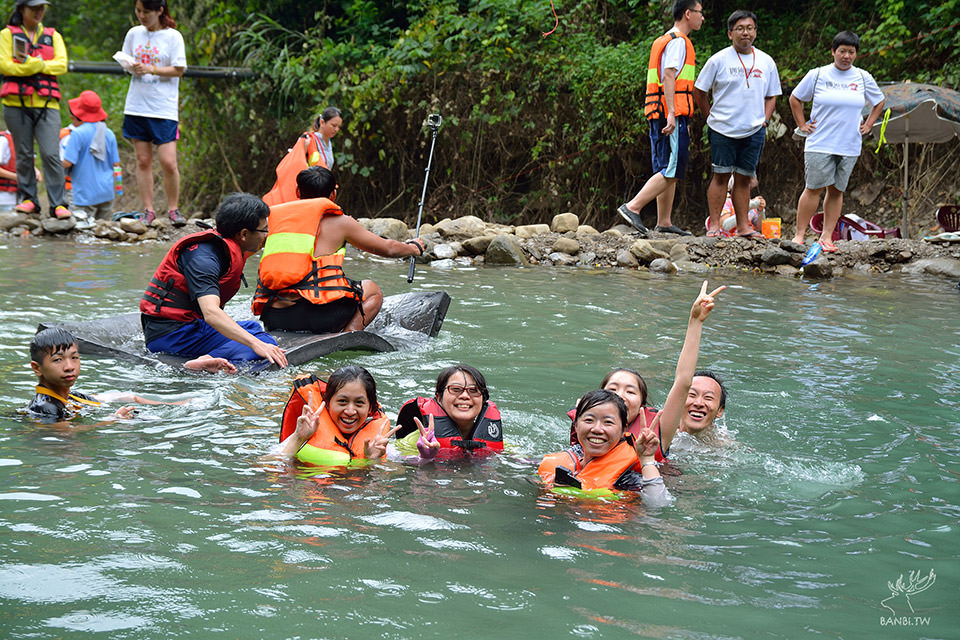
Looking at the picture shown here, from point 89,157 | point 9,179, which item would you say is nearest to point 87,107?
point 89,157

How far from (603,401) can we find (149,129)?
9007 mm

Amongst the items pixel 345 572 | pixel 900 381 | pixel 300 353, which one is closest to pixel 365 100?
pixel 300 353

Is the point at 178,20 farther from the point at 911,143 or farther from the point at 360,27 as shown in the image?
the point at 911,143

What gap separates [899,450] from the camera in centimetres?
498

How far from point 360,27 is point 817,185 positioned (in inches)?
357

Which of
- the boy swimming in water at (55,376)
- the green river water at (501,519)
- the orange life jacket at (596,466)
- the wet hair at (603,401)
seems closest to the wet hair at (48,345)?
Answer: the boy swimming in water at (55,376)

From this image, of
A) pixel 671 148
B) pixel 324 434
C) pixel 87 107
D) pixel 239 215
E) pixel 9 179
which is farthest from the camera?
pixel 9 179

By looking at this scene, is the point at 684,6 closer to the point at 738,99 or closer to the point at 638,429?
the point at 738,99

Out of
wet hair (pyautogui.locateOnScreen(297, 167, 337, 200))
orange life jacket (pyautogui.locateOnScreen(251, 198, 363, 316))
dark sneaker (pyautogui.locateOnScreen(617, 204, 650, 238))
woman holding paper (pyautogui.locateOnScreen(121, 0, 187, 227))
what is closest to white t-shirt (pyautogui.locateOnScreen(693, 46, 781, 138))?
dark sneaker (pyautogui.locateOnScreen(617, 204, 650, 238))

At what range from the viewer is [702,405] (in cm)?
Result: 507

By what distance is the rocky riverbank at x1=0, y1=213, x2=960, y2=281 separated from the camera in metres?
11.5

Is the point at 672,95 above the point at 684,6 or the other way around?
the other way around

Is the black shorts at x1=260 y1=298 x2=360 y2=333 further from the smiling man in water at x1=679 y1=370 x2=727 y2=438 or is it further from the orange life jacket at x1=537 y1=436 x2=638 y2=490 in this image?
the orange life jacket at x1=537 y1=436 x2=638 y2=490

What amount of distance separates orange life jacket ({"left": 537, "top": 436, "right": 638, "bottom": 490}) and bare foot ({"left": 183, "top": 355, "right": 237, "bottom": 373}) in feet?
8.35
